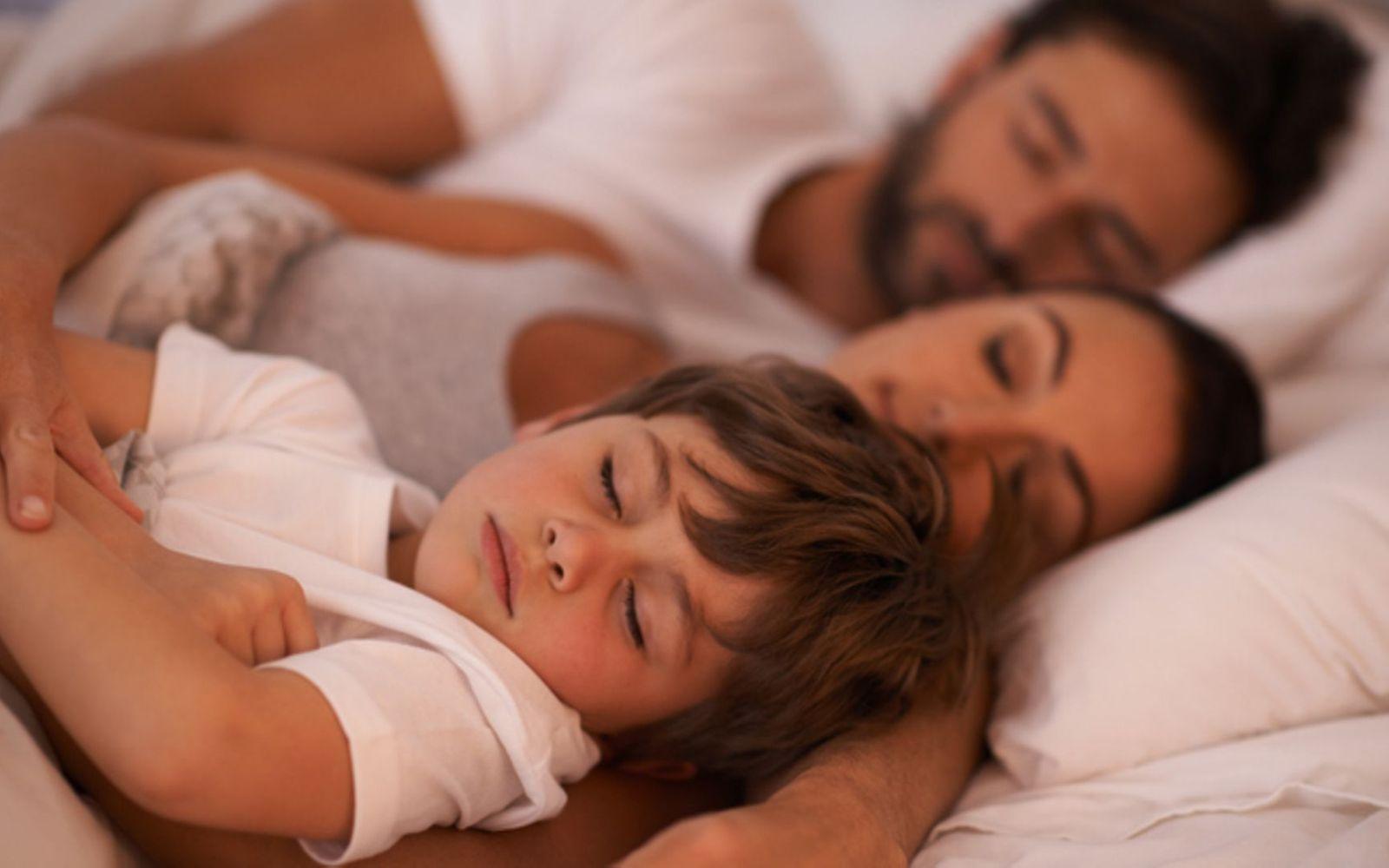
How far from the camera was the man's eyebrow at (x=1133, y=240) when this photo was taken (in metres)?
1.97

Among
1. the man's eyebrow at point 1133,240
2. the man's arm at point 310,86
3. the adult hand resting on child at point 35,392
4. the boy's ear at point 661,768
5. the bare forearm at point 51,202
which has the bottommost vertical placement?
the boy's ear at point 661,768

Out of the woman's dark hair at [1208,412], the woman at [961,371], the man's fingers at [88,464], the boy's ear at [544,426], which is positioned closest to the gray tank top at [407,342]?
the woman at [961,371]

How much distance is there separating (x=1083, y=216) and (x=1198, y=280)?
0.23 metres

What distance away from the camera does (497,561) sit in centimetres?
100

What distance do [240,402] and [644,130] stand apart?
3.89 feet

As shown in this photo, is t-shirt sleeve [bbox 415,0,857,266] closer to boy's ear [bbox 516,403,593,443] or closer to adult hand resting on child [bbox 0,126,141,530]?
boy's ear [bbox 516,403,593,443]

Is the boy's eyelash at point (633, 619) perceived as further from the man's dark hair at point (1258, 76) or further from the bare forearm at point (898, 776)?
the man's dark hair at point (1258, 76)

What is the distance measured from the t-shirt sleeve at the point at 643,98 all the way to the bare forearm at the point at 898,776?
117 centimetres

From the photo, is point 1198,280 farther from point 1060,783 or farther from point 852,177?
point 1060,783

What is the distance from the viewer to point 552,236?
1.80 meters

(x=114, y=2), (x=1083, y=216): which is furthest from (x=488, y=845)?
(x=114, y=2)

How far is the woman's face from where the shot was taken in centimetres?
141

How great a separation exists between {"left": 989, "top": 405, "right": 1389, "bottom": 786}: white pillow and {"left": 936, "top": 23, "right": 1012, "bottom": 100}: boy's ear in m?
1.19

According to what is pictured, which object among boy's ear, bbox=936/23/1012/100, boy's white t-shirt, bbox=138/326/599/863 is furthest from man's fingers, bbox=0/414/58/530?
boy's ear, bbox=936/23/1012/100
